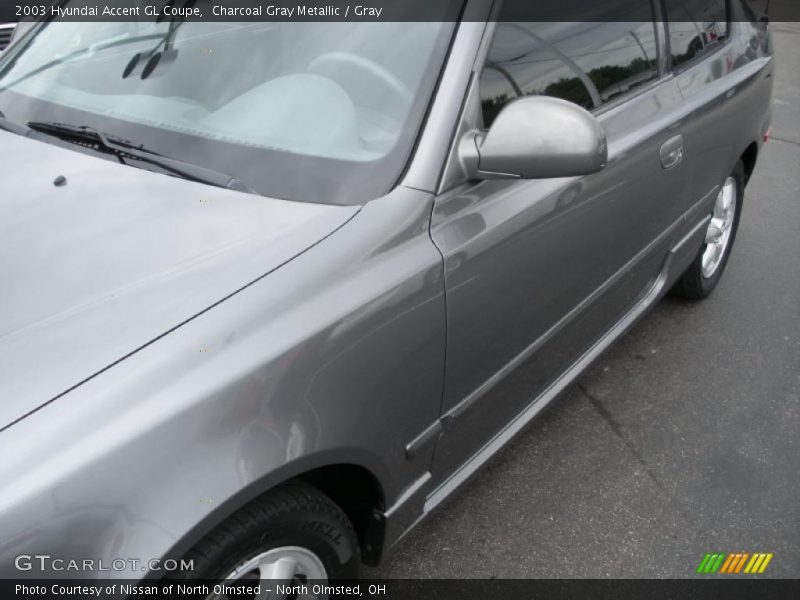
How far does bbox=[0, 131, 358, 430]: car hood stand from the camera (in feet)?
3.84

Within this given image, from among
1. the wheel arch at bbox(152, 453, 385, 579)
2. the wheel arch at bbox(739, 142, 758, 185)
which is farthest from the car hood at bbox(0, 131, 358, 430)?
the wheel arch at bbox(739, 142, 758, 185)

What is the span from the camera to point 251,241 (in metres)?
1.39

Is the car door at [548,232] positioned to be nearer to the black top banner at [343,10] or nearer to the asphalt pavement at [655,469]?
the black top banner at [343,10]

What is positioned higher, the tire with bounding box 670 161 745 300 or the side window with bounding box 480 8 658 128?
the side window with bounding box 480 8 658 128

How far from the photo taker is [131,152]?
165cm

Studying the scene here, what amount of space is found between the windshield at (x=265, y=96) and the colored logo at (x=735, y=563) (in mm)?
1498

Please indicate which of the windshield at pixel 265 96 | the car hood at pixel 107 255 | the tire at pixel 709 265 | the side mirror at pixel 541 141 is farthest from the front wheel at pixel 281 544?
the tire at pixel 709 265

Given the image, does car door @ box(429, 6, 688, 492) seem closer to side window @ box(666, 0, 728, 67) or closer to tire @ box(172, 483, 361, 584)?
side window @ box(666, 0, 728, 67)

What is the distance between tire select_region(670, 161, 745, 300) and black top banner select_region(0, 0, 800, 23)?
1.19m

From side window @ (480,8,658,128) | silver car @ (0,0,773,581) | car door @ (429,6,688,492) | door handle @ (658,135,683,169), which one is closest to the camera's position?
silver car @ (0,0,773,581)

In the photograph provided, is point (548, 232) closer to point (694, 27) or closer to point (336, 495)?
point (336, 495)

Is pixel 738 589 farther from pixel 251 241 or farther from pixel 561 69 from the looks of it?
pixel 251 241

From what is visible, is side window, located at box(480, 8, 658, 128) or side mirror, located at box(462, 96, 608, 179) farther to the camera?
side window, located at box(480, 8, 658, 128)

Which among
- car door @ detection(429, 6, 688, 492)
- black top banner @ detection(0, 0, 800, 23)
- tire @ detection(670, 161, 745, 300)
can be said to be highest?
black top banner @ detection(0, 0, 800, 23)
